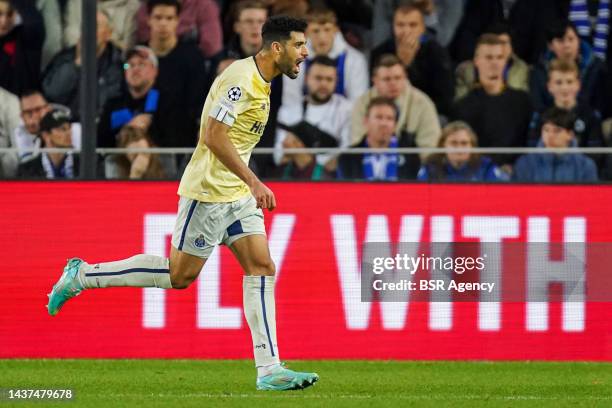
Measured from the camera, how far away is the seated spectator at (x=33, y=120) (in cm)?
1145

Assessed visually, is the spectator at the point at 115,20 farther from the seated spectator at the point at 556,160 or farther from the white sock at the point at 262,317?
the white sock at the point at 262,317

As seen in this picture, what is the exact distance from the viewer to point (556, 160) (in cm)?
1091

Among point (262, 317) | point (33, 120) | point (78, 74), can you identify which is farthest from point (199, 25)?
point (262, 317)

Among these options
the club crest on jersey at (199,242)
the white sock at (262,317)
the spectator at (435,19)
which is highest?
the spectator at (435,19)

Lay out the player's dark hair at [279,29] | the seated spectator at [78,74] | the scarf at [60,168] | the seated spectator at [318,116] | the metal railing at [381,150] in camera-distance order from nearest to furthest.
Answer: the player's dark hair at [279,29]
the metal railing at [381,150]
the scarf at [60,168]
the seated spectator at [318,116]
the seated spectator at [78,74]

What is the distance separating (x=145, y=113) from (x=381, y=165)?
7.12 feet

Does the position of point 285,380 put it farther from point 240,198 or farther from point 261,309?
point 240,198

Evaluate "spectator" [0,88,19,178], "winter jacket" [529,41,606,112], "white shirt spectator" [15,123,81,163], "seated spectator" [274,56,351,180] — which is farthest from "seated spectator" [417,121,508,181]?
"spectator" [0,88,19,178]

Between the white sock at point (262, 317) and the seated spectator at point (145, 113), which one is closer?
the white sock at point (262, 317)

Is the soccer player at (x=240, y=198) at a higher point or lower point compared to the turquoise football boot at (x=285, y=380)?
higher

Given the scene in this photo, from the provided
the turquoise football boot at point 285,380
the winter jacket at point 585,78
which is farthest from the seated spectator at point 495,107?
the turquoise football boot at point 285,380

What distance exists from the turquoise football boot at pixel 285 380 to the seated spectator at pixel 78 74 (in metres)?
5.32

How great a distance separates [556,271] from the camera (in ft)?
30.9

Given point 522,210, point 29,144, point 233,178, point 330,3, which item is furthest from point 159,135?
point 233,178
